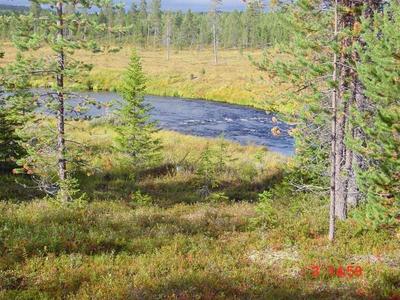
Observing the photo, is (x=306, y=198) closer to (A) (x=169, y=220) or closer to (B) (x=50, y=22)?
(A) (x=169, y=220)

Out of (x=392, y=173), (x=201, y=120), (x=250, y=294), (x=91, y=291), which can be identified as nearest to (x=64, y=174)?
(x=91, y=291)

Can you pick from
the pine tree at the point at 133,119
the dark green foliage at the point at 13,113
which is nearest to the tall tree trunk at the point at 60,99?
the dark green foliage at the point at 13,113

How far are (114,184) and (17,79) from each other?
8906 millimetres

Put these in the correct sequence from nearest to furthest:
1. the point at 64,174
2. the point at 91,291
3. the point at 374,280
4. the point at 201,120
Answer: the point at 91,291
the point at 374,280
the point at 64,174
the point at 201,120

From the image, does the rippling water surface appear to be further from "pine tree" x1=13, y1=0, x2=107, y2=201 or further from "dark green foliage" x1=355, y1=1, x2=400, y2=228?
"dark green foliage" x1=355, y1=1, x2=400, y2=228

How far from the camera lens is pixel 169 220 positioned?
16094mm

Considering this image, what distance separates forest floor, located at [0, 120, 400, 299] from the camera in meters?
9.41

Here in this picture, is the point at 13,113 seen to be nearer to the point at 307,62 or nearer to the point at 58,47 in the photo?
the point at 58,47
